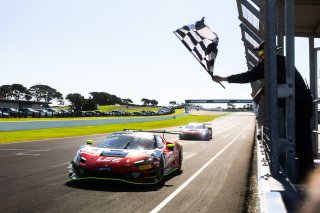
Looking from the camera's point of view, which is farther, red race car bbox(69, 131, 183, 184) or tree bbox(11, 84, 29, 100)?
tree bbox(11, 84, 29, 100)

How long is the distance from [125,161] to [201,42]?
4480 mm

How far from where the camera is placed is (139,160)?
28.8ft

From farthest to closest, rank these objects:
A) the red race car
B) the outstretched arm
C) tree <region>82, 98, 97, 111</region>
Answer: tree <region>82, 98, 97, 111</region>, the red race car, the outstretched arm

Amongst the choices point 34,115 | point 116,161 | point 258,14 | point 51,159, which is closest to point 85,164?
point 116,161

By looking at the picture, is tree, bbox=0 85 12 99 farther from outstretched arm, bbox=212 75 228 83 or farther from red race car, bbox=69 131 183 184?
outstretched arm, bbox=212 75 228 83

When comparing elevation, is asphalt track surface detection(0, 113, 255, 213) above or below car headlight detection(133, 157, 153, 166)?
below

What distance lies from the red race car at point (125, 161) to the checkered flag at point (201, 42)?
4164 millimetres

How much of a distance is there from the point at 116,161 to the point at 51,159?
584cm

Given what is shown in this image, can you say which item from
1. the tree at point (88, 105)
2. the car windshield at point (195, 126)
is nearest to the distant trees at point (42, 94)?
the tree at point (88, 105)

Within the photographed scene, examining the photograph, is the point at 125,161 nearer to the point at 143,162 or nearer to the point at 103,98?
the point at 143,162

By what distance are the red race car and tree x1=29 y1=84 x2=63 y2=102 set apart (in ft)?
557

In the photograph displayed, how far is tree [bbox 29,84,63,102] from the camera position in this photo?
17425 cm

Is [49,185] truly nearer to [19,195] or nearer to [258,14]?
[19,195]

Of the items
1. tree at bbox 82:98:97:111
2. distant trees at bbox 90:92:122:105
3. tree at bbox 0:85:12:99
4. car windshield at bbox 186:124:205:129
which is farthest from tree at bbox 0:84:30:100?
car windshield at bbox 186:124:205:129
